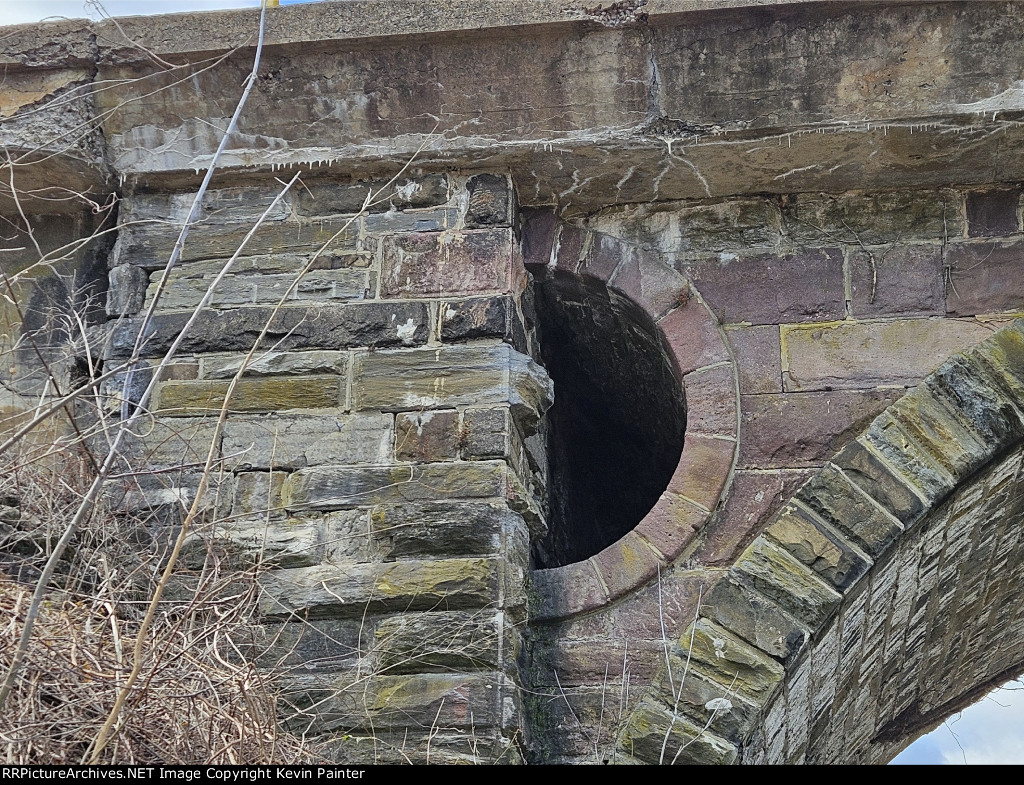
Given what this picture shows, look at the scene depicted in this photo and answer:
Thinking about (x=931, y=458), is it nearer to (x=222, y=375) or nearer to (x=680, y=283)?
(x=680, y=283)

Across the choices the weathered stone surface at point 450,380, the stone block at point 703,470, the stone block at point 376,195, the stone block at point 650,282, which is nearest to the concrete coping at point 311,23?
the stone block at point 376,195

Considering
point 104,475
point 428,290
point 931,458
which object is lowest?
point 104,475

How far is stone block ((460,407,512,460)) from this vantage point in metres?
3.51

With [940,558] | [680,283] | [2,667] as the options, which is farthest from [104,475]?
[940,558]

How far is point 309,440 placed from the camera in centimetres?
360

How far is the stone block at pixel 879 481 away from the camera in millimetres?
3438

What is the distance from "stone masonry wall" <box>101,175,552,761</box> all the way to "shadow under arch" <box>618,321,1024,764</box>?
51 centimetres

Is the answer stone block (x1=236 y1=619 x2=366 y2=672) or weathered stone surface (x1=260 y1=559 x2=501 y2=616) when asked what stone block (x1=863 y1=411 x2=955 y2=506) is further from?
stone block (x1=236 y1=619 x2=366 y2=672)

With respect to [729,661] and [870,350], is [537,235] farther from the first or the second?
[729,661]

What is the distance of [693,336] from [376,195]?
1.08 m

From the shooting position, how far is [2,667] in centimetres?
268

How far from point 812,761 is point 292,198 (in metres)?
2.45

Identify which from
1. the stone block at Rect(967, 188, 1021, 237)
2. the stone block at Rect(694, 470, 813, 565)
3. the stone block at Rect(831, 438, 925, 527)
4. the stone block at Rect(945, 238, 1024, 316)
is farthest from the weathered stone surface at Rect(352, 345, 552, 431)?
the stone block at Rect(967, 188, 1021, 237)

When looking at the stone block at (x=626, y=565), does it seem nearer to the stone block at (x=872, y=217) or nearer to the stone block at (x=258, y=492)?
the stone block at (x=258, y=492)
